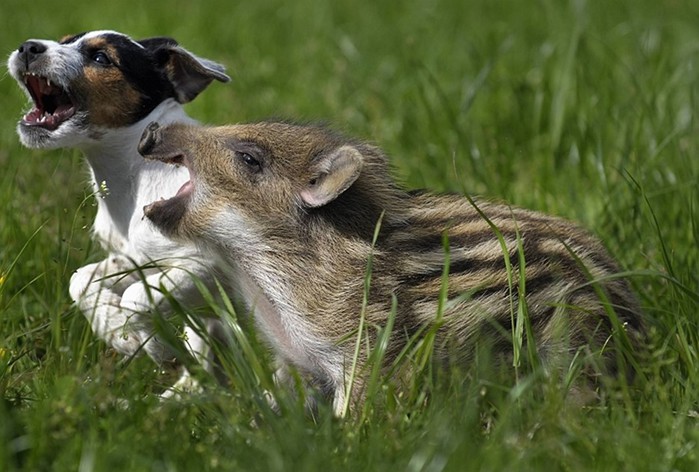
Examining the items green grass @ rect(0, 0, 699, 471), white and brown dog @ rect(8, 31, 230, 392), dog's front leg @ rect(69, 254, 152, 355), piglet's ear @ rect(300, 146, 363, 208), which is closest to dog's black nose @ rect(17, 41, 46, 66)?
white and brown dog @ rect(8, 31, 230, 392)

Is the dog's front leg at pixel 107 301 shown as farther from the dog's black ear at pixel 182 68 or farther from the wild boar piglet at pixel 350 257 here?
the dog's black ear at pixel 182 68

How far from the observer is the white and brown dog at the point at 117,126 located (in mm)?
4824

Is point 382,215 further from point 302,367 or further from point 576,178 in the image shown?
point 576,178

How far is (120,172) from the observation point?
5.12 metres

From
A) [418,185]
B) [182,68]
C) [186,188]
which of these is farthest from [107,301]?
[418,185]

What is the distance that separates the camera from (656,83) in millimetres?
6652

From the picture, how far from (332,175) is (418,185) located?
1966mm

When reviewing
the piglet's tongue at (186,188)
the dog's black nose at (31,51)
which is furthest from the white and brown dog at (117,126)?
the piglet's tongue at (186,188)

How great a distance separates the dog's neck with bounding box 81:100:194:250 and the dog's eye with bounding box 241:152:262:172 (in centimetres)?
61

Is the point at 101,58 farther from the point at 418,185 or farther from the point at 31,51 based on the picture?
the point at 418,185

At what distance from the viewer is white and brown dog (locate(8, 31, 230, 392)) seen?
4.82 meters

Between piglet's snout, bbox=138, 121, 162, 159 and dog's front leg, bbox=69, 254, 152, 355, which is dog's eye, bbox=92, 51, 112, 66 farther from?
dog's front leg, bbox=69, 254, 152, 355

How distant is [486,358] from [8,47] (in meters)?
5.45

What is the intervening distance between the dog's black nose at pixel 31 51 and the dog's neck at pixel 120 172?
1.32 ft
